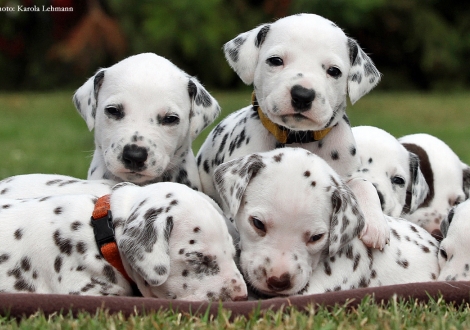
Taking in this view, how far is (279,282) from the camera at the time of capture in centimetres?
505

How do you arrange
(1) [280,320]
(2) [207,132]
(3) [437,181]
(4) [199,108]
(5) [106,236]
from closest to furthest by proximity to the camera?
(1) [280,320]
(5) [106,236]
(4) [199,108]
(3) [437,181]
(2) [207,132]

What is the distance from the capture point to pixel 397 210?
691 centimetres

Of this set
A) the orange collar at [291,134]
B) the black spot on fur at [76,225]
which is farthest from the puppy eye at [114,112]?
the black spot on fur at [76,225]

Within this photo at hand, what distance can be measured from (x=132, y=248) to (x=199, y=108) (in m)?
2.27

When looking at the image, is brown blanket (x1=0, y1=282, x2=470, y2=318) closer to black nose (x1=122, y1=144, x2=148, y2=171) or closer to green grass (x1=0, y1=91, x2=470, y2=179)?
black nose (x1=122, y1=144, x2=148, y2=171)

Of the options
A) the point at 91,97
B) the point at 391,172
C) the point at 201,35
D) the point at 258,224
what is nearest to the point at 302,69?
the point at 258,224

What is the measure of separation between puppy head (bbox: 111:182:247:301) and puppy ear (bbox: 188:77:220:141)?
1688 mm

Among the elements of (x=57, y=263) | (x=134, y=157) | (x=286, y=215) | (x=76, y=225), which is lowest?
(x=57, y=263)

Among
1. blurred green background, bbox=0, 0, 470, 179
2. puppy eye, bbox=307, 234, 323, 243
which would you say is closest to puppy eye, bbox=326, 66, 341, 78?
puppy eye, bbox=307, 234, 323, 243

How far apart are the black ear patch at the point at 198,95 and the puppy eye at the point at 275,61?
0.86 m

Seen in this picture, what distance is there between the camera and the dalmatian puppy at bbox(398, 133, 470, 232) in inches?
295

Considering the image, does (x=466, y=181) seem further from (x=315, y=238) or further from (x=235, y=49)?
(x=315, y=238)

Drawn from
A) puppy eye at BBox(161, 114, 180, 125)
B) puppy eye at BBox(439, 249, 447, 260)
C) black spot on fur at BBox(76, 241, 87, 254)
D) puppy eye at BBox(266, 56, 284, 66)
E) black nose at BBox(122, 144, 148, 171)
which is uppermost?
puppy eye at BBox(266, 56, 284, 66)

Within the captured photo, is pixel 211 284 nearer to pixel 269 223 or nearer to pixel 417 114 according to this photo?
pixel 269 223
